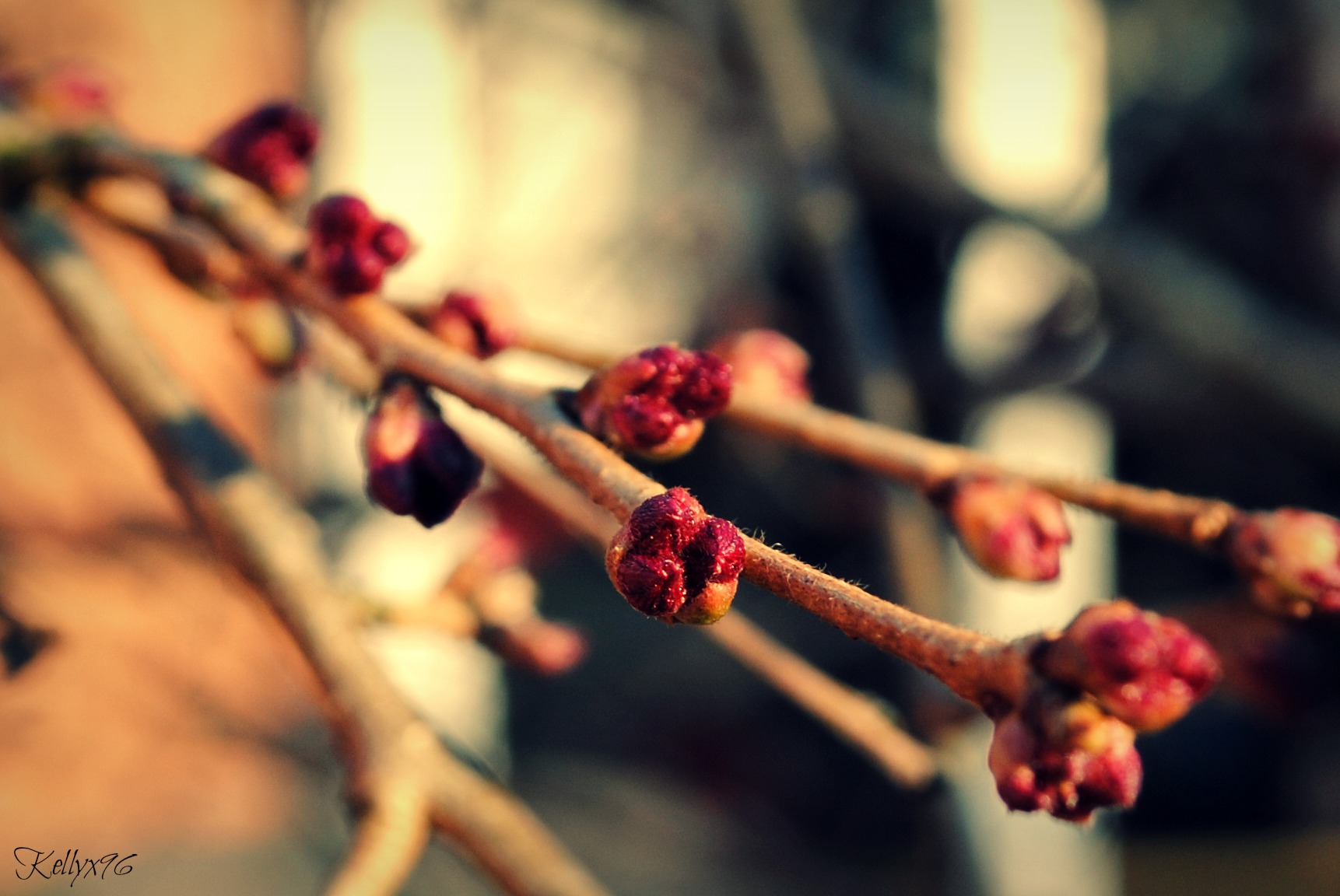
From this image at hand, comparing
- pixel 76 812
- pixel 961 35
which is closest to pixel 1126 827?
pixel 961 35

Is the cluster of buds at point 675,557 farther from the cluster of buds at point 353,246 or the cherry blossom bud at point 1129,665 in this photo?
the cluster of buds at point 353,246

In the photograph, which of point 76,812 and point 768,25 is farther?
point 768,25

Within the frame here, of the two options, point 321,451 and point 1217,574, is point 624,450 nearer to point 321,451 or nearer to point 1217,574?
point 1217,574

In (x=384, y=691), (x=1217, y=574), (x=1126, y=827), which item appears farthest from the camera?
(x=1126, y=827)

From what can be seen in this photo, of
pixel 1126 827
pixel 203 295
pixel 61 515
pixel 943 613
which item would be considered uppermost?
pixel 203 295

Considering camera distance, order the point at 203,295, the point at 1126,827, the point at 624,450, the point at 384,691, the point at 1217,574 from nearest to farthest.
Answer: the point at 624,450 → the point at 384,691 → the point at 203,295 → the point at 1217,574 → the point at 1126,827

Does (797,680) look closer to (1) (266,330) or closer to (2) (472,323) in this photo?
(2) (472,323)
